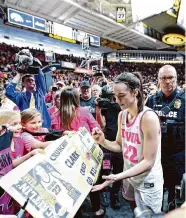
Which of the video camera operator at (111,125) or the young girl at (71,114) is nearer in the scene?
the young girl at (71,114)

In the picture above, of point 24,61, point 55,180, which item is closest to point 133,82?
point 55,180

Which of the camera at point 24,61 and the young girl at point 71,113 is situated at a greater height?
the camera at point 24,61

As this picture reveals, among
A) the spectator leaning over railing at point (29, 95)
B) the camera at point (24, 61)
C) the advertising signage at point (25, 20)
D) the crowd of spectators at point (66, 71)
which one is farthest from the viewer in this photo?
the crowd of spectators at point (66, 71)

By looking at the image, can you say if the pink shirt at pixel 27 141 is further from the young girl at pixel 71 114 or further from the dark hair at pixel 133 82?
the dark hair at pixel 133 82

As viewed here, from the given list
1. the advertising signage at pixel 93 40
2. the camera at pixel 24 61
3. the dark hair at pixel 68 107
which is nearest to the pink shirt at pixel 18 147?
the dark hair at pixel 68 107

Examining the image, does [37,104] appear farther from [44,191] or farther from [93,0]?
[93,0]

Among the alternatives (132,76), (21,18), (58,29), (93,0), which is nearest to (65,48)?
(58,29)

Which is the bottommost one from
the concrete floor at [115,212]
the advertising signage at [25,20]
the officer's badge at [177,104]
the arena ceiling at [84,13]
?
the concrete floor at [115,212]

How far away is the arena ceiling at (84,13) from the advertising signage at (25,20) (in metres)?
1.04

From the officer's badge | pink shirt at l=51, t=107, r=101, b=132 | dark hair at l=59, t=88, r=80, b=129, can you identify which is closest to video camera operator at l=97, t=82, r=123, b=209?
pink shirt at l=51, t=107, r=101, b=132

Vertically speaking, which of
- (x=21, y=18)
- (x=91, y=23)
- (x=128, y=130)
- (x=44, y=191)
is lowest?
(x=44, y=191)

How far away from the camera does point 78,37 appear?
16969 millimetres

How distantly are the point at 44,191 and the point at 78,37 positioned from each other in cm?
1677

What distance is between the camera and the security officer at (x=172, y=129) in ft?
7.57
